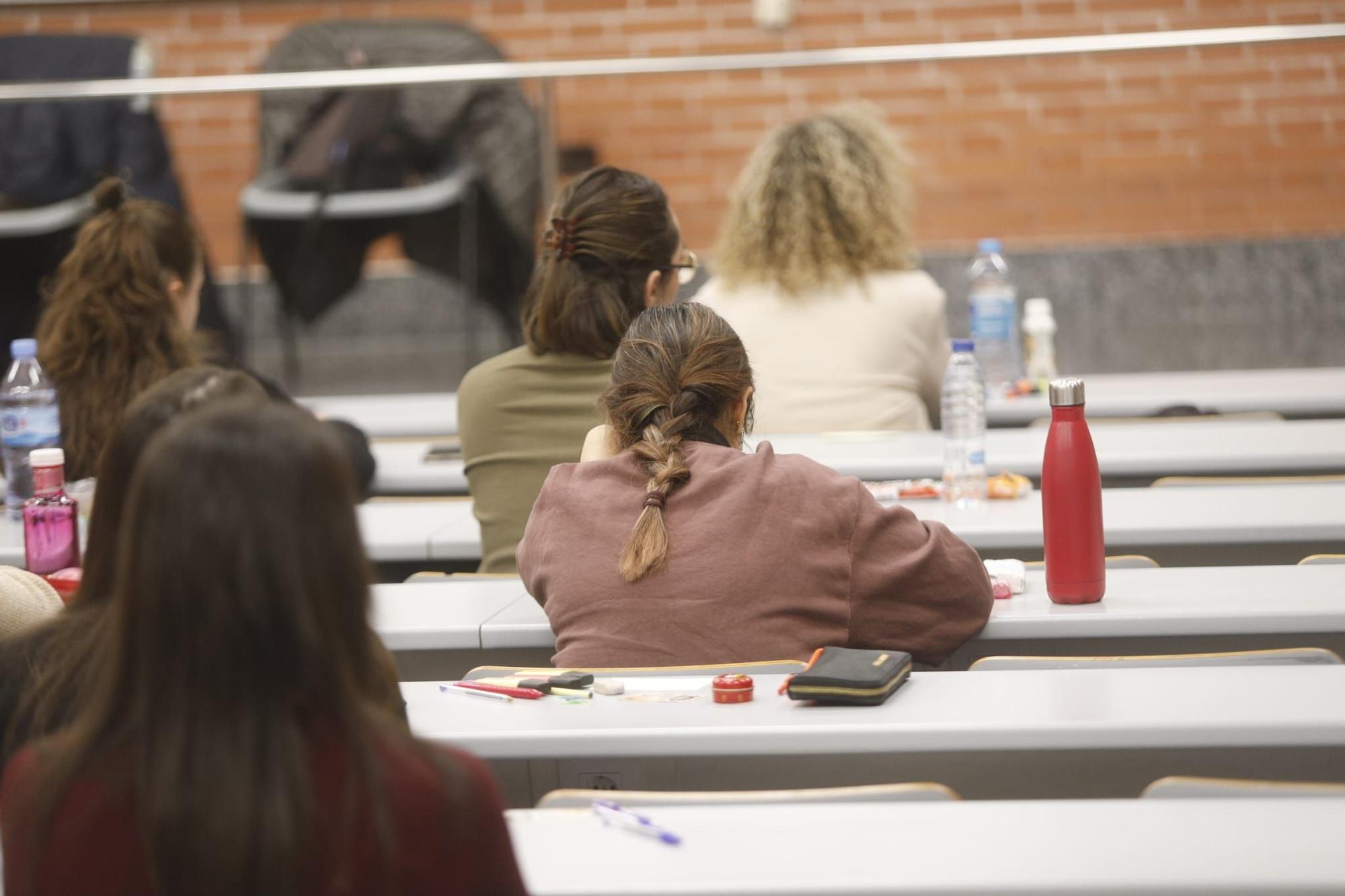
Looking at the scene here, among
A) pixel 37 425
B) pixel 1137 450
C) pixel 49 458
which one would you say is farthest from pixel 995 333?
pixel 49 458

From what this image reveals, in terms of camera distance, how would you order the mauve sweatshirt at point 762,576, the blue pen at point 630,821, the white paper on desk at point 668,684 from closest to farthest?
the blue pen at point 630,821 → the white paper on desk at point 668,684 → the mauve sweatshirt at point 762,576

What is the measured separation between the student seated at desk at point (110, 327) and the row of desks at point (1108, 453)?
50 centimetres

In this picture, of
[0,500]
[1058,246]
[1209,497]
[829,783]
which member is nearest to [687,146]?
[1058,246]

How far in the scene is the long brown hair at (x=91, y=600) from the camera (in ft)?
4.02

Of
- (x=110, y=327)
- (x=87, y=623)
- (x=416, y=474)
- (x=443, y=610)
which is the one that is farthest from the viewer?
(x=416, y=474)

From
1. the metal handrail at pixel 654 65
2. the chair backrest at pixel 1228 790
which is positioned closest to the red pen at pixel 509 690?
the chair backrest at pixel 1228 790

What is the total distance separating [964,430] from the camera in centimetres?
275

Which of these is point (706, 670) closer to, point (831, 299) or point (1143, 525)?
point (1143, 525)

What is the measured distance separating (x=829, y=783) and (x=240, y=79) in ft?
11.7

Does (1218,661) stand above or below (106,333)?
below

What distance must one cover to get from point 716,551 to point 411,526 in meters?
1.08

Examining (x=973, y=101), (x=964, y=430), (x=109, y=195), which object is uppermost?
(x=973, y=101)

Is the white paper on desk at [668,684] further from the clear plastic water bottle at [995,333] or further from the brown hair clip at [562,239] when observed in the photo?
the clear plastic water bottle at [995,333]

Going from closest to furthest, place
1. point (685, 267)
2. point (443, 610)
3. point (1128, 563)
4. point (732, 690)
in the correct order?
point (732, 690) → point (443, 610) → point (1128, 563) → point (685, 267)
